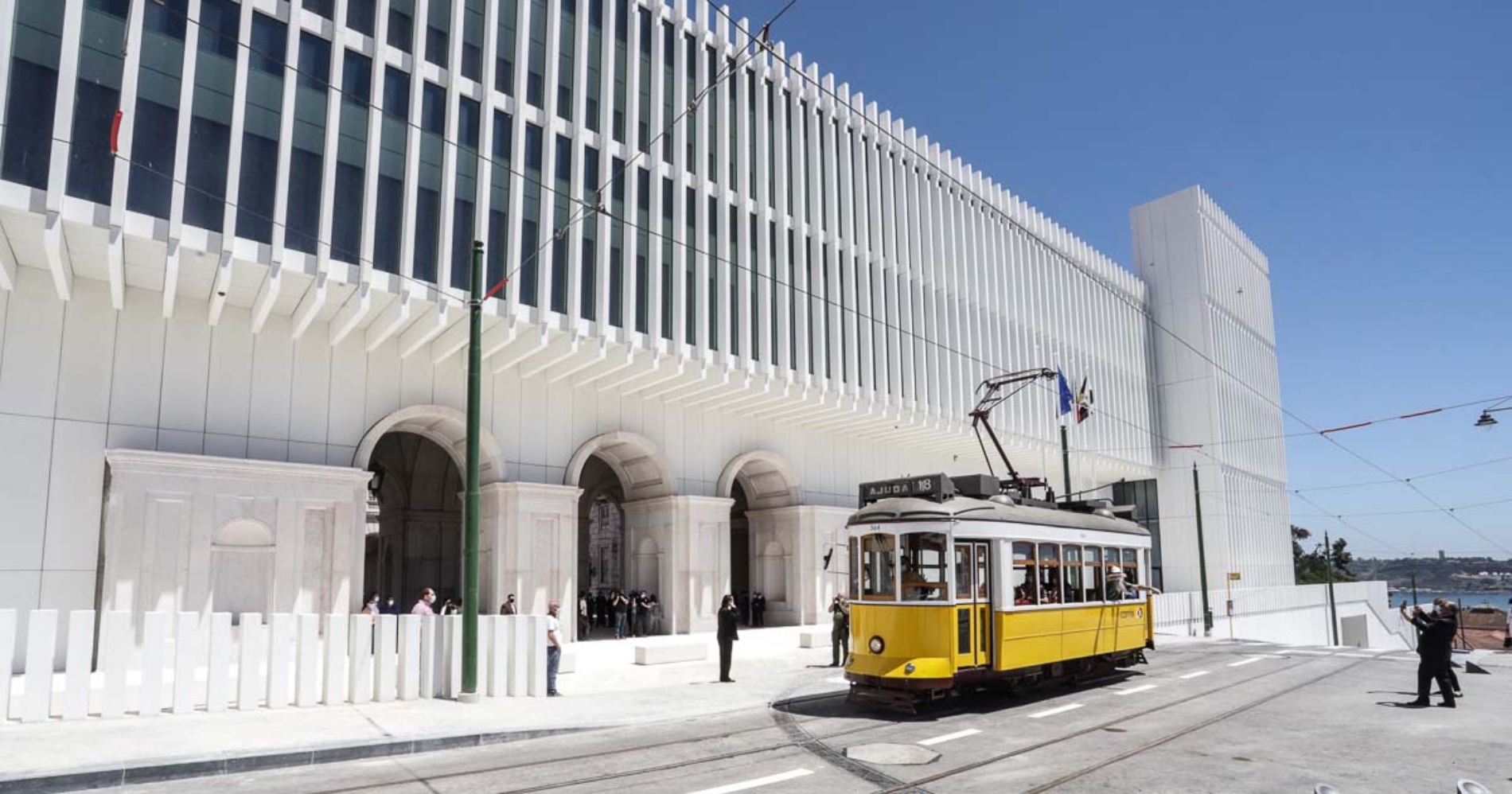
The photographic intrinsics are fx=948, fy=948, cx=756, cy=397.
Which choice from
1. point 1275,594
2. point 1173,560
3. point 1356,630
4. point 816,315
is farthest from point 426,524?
point 1356,630

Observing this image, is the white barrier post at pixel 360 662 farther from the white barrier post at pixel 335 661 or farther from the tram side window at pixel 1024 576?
the tram side window at pixel 1024 576

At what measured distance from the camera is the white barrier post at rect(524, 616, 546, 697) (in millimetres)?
14953

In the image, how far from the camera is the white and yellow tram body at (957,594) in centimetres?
1313

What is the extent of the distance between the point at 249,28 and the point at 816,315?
56.0 ft

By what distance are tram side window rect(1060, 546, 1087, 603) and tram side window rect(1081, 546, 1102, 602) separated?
166 mm

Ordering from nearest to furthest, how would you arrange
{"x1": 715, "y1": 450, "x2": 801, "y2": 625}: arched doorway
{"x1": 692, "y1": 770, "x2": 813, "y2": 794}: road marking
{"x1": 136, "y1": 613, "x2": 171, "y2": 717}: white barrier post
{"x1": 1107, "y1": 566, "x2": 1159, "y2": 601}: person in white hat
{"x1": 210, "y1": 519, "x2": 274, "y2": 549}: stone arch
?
{"x1": 692, "y1": 770, "x2": 813, "y2": 794}: road marking < {"x1": 136, "y1": 613, "x2": 171, "y2": 717}: white barrier post < {"x1": 1107, "y1": 566, "x2": 1159, "y2": 601}: person in white hat < {"x1": 210, "y1": 519, "x2": 274, "y2": 549}: stone arch < {"x1": 715, "y1": 450, "x2": 801, "y2": 625}: arched doorway

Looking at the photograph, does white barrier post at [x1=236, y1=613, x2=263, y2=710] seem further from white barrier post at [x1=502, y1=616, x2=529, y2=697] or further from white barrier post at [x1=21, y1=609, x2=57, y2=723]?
white barrier post at [x1=502, y1=616, x2=529, y2=697]

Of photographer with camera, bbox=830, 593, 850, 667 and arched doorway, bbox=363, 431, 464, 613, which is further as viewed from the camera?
arched doorway, bbox=363, 431, 464, 613

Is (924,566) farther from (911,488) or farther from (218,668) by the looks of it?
(218,668)

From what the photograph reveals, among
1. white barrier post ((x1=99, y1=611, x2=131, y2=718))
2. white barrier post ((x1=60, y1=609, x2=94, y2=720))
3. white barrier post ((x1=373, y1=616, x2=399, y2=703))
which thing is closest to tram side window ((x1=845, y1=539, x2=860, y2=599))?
white barrier post ((x1=373, y1=616, x2=399, y2=703))

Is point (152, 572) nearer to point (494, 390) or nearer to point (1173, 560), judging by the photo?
point (494, 390)

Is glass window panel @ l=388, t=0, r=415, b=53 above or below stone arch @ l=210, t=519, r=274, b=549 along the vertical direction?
above

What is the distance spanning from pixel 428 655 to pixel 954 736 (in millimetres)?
7839

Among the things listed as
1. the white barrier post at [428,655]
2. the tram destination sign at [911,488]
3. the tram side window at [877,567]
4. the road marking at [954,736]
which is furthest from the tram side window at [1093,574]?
the white barrier post at [428,655]
